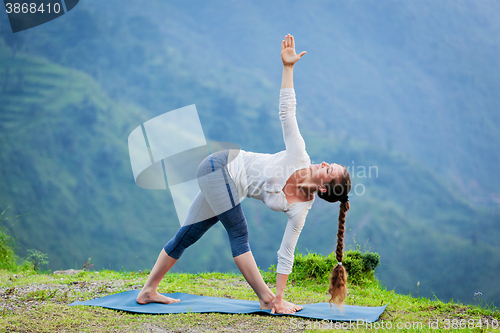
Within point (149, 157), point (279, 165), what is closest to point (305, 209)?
point (279, 165)

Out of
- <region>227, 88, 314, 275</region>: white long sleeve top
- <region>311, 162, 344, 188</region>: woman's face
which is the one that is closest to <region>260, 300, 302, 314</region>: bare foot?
<region>227, 88, 314, 275</region>: white long sleeve top

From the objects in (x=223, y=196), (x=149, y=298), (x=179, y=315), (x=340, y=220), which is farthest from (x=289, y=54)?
(x=149, y=298)

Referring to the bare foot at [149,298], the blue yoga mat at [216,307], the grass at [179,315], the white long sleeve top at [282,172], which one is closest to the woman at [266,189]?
the white long sleeve top at [282,172]

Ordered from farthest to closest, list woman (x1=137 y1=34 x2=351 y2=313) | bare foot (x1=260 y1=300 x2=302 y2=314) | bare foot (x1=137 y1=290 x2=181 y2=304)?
bare foot (x1=137 y1=290 x2=181 y2=304) < bare foot (x1=260 y1=300 x2=302 y2=314) < woman (x1=137 y1=34 x2=351 y2=313)

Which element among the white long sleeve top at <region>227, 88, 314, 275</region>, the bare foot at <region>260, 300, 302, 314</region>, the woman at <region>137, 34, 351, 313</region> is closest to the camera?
the white long sleeve top at <region>227, 88, 314, 275</region>

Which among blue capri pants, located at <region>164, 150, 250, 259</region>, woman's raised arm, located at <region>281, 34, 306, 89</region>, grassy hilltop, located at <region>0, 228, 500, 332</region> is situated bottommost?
grassy hilltop, located at <region>0, 228, 500, 332</region>

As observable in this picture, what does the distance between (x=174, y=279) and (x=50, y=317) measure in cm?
201

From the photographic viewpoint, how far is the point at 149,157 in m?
2.72

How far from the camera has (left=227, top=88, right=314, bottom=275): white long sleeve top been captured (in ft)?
7.67

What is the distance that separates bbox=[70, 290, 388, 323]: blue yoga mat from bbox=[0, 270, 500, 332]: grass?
0.26 feet

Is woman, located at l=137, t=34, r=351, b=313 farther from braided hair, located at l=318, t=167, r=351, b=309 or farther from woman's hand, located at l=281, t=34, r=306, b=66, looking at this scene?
woman's hand, located at l=281, t=34, r=306, b=66

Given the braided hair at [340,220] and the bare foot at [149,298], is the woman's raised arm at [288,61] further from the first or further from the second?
the bare foot at [149,298]

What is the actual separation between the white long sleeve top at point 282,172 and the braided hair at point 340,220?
0.18 metres

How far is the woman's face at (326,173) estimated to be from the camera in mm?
2578
